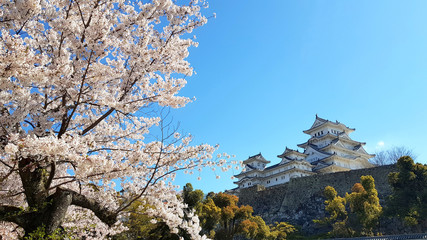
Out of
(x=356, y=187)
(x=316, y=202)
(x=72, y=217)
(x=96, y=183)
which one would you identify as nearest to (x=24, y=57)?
(x=96, y=183)

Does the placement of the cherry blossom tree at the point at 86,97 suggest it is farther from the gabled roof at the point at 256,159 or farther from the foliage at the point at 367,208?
the gabled roof at the point at 256,159

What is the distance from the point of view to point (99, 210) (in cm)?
427

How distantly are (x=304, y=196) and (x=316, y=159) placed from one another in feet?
31.1

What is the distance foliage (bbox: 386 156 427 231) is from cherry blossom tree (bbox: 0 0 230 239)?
1723 cm

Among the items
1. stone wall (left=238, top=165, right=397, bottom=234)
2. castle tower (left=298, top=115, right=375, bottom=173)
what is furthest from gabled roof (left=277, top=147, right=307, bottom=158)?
stone wall (left=238, top=165, right=397, bottom=234)

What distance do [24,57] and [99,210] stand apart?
241cm

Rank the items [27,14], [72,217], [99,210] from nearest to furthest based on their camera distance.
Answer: [27,14] → [99,210] → [72,217]

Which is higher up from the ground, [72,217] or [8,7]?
[8,7]

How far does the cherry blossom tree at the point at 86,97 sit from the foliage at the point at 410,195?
56.5 feet

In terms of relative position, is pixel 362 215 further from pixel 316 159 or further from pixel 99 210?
pixel 99 210

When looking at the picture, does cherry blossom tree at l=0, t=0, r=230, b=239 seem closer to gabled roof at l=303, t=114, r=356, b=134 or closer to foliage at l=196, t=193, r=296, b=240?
foliage at l=196, t=193, r=296, b=240

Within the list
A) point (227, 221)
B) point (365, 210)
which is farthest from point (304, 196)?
point (227, 221)

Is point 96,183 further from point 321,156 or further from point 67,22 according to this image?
point 321,156

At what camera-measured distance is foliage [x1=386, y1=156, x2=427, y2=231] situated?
664 inches
